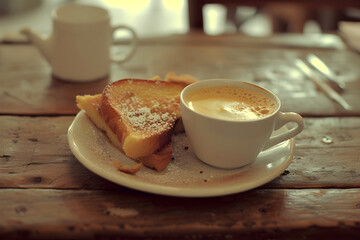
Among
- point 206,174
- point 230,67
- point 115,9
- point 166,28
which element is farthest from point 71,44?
point 115,9

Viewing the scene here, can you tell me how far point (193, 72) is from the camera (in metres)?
1.36

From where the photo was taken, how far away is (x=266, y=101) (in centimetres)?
84

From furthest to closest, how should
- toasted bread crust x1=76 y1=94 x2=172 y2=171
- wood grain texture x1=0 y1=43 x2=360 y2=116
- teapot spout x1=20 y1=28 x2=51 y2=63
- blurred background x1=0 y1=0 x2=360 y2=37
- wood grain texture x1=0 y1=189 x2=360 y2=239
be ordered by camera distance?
blurred background x1=0 y1=0 x2=360 y2=37 < teapot spout x1=20 y1=28 x2=51 y2=63 < wood grain texture x1=0 y1=43 x2=360 y2=116 < toasted bread crust x1=76 y1=94 x2=172 y2=171 < wood grain texture x1=0 y1=189 x2=360 y2=239

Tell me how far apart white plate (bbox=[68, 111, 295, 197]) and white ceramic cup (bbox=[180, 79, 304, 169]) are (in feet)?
0.07

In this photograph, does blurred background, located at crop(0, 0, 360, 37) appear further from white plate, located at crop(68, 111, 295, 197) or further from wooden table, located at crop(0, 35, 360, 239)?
white plate, located at crop(68, 111, 295, 197)

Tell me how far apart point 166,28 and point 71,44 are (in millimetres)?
3146

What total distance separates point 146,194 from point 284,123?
0.31 meters

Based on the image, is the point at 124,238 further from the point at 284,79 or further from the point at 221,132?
the point at 284,79

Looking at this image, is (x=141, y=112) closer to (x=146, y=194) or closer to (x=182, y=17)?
(x=146, y=194)

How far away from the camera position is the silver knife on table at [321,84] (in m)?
1.19

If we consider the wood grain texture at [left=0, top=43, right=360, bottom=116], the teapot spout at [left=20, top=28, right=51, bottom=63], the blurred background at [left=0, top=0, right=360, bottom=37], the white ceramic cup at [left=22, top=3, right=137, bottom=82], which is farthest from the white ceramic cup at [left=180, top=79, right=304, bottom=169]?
the blurred background at [left=0, top=0, right=360, bottom=37]

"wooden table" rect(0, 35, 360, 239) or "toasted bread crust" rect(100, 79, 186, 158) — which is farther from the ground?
"toasted bread crust" rect(100, 79, 186, 158)

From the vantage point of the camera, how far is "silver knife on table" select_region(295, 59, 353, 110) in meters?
1.19

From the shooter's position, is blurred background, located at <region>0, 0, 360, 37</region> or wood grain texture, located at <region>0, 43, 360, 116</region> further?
blurred background, located at <region>0, 0, 360, 37</region>
